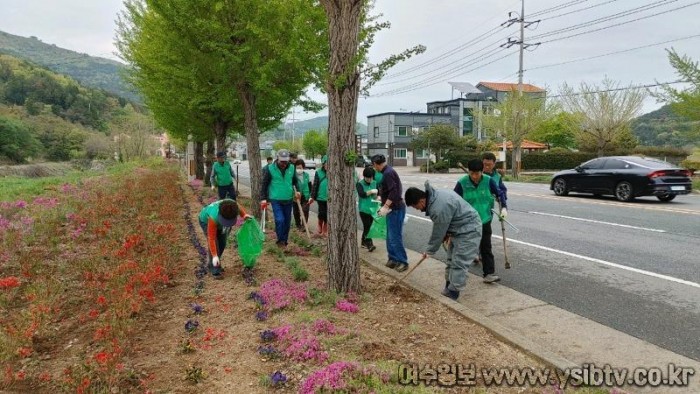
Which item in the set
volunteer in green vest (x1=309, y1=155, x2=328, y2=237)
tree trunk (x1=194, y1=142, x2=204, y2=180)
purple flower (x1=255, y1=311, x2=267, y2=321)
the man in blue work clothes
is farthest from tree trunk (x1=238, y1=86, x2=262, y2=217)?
tree trunk (x1=194, y1=142, x2=204, y2=180)

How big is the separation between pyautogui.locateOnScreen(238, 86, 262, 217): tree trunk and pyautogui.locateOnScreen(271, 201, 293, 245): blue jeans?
11.1ft

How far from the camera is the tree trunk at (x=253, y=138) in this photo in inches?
434

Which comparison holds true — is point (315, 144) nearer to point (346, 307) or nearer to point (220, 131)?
point (220, 131)

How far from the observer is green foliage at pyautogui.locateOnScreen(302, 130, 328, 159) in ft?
235

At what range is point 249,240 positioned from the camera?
6.00 metres

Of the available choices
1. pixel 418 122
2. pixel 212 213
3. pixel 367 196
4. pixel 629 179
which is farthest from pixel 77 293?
pixel 418 122

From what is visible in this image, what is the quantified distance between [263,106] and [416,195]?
1124 cm

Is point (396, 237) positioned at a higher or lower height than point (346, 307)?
higher

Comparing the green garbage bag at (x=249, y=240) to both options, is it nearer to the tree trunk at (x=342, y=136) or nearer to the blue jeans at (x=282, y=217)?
the tree trunk at (x=342, y=136)

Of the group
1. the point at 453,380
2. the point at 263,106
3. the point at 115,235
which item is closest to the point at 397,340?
the point at 453,380

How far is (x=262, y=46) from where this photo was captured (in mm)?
9781

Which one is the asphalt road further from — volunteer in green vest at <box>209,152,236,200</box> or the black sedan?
volunteer in green vest at <box>209,152,236,200</box>

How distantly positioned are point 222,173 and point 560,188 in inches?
504

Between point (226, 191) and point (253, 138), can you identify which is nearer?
point (253, 138)
